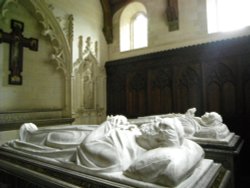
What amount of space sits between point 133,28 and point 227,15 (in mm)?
2862

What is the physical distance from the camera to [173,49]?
17.8 feet

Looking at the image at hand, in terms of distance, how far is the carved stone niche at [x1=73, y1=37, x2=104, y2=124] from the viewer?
5.83 meters

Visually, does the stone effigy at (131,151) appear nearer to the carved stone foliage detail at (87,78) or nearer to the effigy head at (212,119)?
the effigy head at (212,119)

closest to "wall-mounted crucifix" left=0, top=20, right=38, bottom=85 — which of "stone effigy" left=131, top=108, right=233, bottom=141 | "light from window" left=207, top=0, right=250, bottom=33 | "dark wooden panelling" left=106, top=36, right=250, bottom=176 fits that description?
"dark wooden panelling" left=106, top=36, right=250, bottom=176

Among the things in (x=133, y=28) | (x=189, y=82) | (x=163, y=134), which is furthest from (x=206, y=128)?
(x=133, y=28)

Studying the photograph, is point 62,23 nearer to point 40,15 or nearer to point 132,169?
point 40,15

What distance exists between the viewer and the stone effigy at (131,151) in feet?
4.65

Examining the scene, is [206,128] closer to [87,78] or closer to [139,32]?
[87,78]

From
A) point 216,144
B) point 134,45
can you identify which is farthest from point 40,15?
point 216,144

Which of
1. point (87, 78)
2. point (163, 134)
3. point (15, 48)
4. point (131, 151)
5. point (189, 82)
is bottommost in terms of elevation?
point (131, 151)

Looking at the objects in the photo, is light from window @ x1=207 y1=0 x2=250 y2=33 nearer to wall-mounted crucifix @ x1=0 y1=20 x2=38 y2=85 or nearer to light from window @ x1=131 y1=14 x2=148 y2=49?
light from window @ x1=131 y1=14 x2=148 y2=49

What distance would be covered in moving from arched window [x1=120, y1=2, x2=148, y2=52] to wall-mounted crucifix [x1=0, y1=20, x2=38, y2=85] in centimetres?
307

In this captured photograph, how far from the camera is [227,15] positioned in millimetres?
5172

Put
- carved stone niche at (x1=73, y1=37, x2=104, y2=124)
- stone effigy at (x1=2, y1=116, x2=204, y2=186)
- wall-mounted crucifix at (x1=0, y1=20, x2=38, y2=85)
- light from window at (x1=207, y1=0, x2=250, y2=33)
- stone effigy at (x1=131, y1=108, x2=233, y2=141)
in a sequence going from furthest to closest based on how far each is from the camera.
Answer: carved stone niche at (x1=73, y1=37, x2=104, y2=124) < light from window at (x1=207, y1=0, x2=250, y2=33) < wall-mounted crucifix at (x1=0, y1=20, x2=38, y2=85) < stone effigy at (x1=131, y1=108, x2=233, y2=141) < stone effigy at (x1=2, y1=116, x2=204, y2=186)
